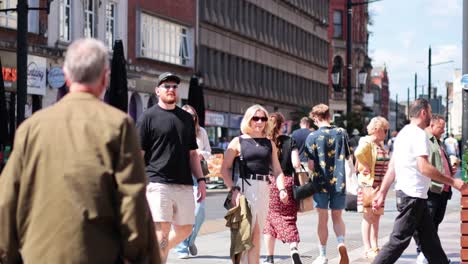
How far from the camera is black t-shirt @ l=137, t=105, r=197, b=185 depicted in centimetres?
939

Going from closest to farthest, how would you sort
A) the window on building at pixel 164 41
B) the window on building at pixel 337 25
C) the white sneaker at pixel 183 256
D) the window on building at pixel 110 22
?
the white sneaker at pixel 183 256
the window on building at pixel 110 22
the window on building at pixel 164 41
the window on building at pixel 337 25

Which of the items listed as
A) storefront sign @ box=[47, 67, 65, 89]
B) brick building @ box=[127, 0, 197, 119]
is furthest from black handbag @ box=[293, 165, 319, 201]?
brick building @ box=[127, 0, 197, 119]

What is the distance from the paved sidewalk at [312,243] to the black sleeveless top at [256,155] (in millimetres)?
2148

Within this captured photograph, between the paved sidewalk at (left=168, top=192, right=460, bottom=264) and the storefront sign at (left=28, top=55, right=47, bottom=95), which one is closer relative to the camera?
the paved sidewalk at (left=168, top=192, right=460, bottom=264)

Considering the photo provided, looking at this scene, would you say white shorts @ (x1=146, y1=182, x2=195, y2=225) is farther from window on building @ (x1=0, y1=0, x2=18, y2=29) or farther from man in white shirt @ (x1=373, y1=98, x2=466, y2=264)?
window on building @ (x1=0, y1=0, x2=18, y2=29)

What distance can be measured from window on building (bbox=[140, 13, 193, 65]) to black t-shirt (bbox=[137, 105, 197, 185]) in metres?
35.8

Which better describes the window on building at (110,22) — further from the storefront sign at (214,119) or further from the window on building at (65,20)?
the storefront sign at (214,119)

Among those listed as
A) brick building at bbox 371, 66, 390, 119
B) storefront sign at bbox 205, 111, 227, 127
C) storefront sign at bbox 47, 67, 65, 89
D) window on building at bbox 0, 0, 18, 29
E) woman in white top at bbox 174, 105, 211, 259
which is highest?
brick building at bbox 371, 66, 390, 119

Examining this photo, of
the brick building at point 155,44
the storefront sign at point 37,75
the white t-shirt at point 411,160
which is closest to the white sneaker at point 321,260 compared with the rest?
the white t-shirt at point 411,160

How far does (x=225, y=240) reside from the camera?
49.0 ft

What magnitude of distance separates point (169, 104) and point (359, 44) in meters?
92.2

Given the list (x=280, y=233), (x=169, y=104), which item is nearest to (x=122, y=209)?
(x=169, y=104)

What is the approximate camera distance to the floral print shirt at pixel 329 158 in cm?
1208

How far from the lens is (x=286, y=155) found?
11.8 m
